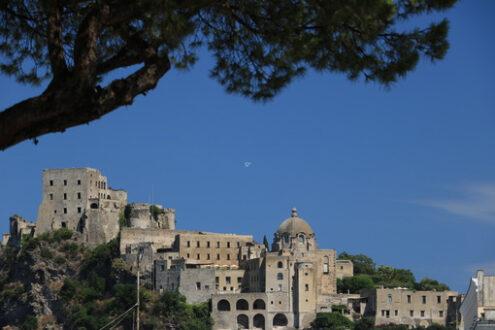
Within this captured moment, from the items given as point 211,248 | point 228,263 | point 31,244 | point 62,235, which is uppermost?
point 62,235

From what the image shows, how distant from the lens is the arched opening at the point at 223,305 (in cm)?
7481

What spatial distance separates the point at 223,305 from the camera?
75250 mm

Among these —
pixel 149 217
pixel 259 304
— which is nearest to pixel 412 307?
pixel 259 304

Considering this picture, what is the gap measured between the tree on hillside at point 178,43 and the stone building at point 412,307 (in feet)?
206

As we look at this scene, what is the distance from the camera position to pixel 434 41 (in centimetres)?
1381

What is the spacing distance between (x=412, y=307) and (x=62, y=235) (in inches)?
1311

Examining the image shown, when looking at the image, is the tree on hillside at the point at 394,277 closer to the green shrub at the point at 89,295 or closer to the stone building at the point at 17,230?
the green shrub at the point at 89,295

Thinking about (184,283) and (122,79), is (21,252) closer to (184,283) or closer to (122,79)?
(184,283)

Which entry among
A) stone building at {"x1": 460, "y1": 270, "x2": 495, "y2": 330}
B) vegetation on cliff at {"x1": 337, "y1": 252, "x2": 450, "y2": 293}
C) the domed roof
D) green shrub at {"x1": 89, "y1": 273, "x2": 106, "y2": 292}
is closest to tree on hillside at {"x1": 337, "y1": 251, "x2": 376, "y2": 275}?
vegetation on cliff at {"x1": 337, "y1": 252, "x2": 450, "y2": 293}

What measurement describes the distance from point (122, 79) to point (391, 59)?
4348 mm

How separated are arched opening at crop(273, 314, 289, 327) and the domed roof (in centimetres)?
791

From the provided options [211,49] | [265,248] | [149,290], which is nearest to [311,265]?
[265,248]

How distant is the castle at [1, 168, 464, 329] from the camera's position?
74750mm

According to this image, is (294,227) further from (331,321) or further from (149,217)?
(149,217)
